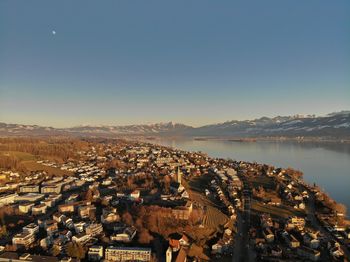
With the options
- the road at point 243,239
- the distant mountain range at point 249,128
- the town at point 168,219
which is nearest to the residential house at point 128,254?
the town at point 168,219

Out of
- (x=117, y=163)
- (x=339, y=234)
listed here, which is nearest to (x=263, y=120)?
(x=117, y=163)

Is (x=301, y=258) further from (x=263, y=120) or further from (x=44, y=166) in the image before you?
(x=263, y=120)

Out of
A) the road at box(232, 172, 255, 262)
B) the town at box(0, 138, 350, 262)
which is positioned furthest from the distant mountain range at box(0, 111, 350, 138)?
the road at box(232, 172, 255, 262)

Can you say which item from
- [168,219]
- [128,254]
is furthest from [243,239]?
[128,254]

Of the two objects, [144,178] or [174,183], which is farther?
[144,178]

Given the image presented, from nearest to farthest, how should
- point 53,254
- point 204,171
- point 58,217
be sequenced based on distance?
point 53,254, point 58,217, point 204,171

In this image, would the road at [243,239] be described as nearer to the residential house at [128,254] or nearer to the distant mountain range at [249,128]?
the residential house at [128,254]

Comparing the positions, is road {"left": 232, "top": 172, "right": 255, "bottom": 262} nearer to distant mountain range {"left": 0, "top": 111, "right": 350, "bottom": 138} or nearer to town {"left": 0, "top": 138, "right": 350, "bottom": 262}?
town {"left": 0, "top": 138, "right": 350, "bottom": 262}
